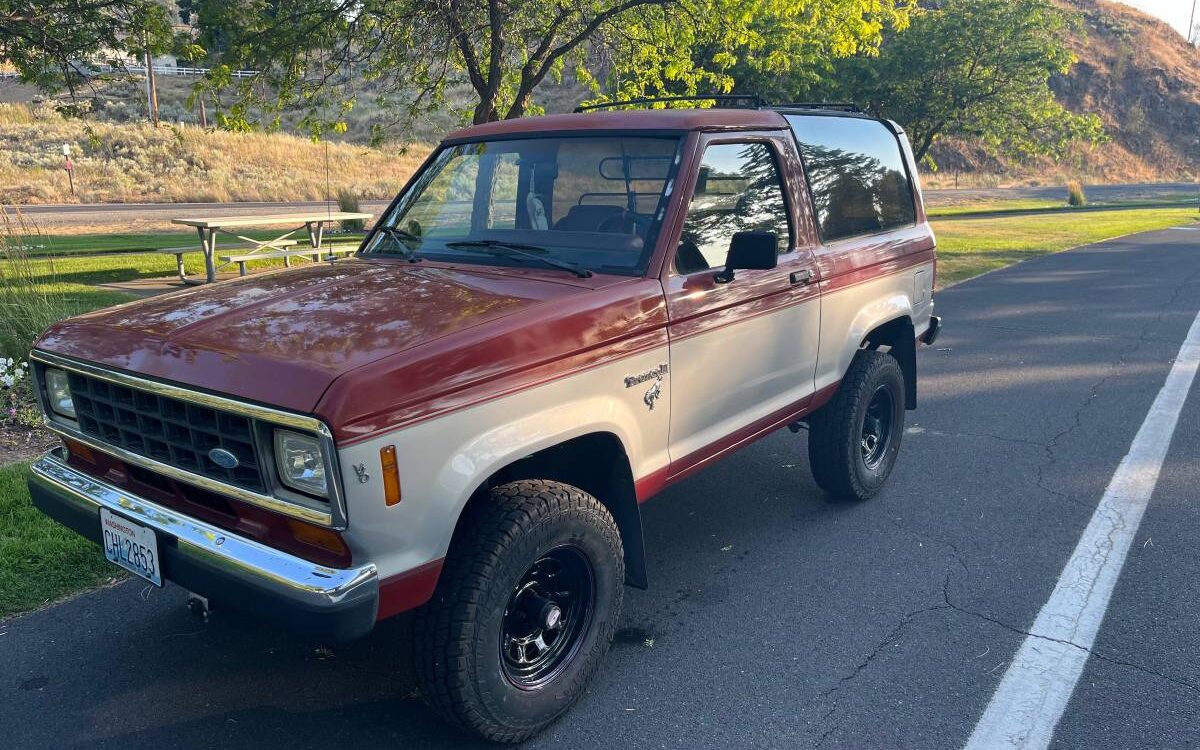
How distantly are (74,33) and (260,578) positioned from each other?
28.9 feet

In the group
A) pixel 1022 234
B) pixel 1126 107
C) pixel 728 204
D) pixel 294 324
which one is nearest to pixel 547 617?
pixel 294 324

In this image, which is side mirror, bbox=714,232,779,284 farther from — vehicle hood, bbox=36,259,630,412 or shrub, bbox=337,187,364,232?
shrub, bbox=337,187,364,232

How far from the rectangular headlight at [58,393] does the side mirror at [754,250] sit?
8.31 ft

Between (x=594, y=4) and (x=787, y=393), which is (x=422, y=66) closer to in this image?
(x=594, y=4)

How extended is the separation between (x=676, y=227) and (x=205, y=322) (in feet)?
5.75

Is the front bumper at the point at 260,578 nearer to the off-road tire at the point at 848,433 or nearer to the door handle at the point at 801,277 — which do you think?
the door handle at the point at 801,277

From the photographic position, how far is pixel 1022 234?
1970 centimetres

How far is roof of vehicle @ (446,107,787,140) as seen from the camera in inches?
144

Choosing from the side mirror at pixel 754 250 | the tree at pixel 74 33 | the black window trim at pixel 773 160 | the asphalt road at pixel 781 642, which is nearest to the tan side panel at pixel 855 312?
the black window trim at pixel 773 160

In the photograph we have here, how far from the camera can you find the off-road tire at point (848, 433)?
459cm

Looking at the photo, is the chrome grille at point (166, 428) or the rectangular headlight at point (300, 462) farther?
the chrome grille at point (166, 428)

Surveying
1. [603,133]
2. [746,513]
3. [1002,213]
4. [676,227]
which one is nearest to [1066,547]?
[746,513]

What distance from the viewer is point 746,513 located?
188 inches

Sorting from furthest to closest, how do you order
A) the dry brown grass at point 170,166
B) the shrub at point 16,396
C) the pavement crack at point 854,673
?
the dry brown grass at point 170,166, the shrub at point 16,396, the pavement crack at point 854,673
